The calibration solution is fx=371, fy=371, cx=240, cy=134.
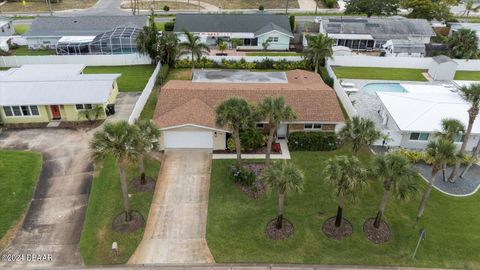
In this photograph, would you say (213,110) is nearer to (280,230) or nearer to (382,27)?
(280,230)

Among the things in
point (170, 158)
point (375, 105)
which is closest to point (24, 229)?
point (170, 158)

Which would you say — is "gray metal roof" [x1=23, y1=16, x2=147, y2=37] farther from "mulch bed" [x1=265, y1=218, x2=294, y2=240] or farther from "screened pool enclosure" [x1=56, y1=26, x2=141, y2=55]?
"mulch bed" [x1=265, y1=218, x2=294, y2=240]

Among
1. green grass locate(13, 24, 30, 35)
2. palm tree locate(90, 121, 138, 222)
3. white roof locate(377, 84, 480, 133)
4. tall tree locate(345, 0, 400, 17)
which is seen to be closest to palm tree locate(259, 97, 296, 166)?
palm tree locate(90, 121, 138, 222)

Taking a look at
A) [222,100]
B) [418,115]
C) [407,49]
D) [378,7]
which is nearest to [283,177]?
[222,100]

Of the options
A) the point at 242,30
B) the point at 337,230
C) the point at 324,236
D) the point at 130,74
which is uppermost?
the point at 242,30

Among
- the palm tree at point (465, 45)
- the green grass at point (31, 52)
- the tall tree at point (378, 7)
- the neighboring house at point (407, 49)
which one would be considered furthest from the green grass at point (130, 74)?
the palm tree at point (465, 45)

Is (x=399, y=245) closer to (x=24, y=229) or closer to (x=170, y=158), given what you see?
(x=170, y=158)

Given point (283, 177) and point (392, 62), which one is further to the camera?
point (392, 62)
